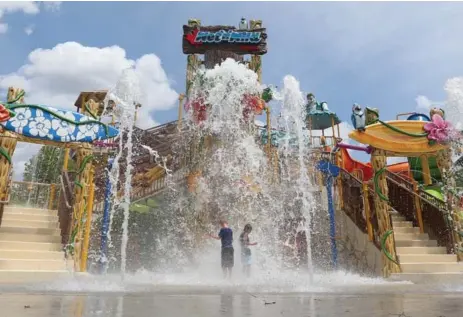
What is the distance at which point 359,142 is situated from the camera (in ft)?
32.6

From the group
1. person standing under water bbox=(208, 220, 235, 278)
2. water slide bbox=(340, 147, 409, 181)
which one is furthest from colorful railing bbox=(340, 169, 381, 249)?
person standing under water bbox=(208, 220, 235, 278)

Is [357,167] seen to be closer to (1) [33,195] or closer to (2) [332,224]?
(2) [332,224]

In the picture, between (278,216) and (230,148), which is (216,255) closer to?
(278,216)

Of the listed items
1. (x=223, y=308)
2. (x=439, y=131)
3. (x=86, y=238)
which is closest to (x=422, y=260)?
(x=439, y=131)

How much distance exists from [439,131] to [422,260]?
3258 millimetres

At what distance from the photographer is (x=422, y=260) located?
376 inches

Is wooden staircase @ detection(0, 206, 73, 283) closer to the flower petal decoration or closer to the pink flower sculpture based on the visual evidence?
the flower petal decoration

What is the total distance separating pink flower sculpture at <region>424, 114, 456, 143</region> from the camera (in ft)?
32.7

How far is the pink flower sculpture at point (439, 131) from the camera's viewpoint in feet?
32.7

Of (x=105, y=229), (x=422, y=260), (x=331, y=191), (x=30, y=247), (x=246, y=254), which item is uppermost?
(x=331, y=191)

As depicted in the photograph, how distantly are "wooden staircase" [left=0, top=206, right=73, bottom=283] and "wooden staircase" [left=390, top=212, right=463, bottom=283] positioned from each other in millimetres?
7568

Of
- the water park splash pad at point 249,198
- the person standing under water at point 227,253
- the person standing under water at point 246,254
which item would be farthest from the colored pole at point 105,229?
the person standing under water at point 246,254

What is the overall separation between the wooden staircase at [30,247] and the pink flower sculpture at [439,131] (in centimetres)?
925

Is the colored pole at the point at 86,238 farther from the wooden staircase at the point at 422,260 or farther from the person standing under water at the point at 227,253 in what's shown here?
the wooden staircase at the point at 422,260
